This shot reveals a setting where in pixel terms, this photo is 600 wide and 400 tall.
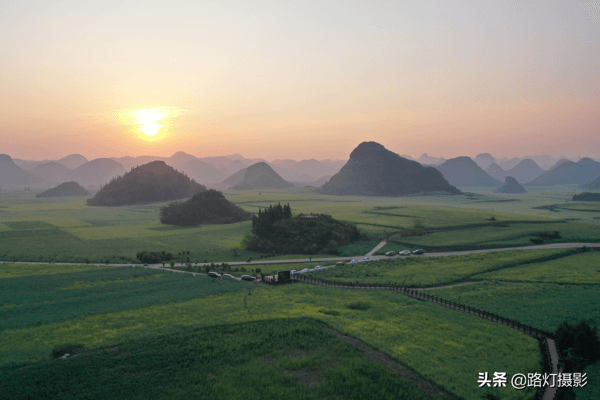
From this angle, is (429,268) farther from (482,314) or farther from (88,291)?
(88,291)

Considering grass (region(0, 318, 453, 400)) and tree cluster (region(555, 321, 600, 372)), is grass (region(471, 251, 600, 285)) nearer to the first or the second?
tree cluster (region(555, 321, 600, 372))

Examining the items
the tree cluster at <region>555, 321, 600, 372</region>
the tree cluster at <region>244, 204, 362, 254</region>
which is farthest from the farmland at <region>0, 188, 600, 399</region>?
the tree cluster at <region>244, 204, 362, 254</region>

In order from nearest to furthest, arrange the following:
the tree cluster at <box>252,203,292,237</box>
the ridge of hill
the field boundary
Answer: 1. the field boundary
2. the tree cluster at <box>252,203,292,237</box>
3. the ridge of hill

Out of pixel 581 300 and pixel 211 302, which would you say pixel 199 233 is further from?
pixel 581 300

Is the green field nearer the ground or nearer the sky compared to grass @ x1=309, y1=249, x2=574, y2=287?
nearer the sky

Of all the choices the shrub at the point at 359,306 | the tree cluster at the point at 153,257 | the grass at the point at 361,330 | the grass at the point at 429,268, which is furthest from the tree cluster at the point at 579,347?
the tree cluster at the point at 153,257

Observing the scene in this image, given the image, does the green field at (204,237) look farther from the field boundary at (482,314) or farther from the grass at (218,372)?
the grass at (218,372)
